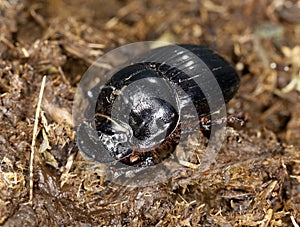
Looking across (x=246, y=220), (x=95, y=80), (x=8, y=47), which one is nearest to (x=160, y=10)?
(x=95, y=80)

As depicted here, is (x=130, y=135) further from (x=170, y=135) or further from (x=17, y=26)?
(x=17, y=26)

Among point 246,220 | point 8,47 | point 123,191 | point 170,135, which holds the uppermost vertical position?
point 8,47

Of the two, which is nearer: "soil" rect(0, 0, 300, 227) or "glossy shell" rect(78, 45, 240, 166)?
"soil" rect(0, 0, 300, 227)

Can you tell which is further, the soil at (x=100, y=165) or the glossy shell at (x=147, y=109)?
the glossy shell at (x=147, y=109)
